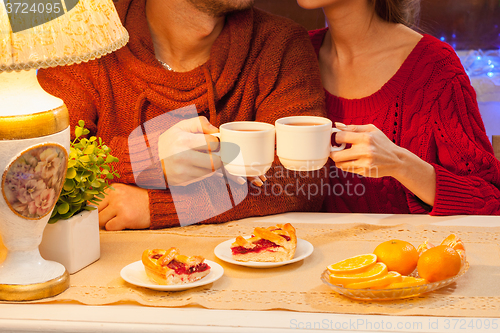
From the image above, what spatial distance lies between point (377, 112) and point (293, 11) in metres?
0.79

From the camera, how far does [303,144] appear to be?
940 mm

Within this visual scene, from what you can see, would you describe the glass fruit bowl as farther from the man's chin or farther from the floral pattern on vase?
the man's chin

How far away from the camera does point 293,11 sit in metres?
2.16

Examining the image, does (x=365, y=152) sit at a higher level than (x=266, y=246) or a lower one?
higher

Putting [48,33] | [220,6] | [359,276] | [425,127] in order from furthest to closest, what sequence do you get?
1. [425,127]
2. [220,6]
3. [359,276]
4. [48,33]

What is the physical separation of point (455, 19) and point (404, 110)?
2.90 ft

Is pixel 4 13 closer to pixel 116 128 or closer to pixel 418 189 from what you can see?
pixel 116 128

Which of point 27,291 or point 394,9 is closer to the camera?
point 27,291

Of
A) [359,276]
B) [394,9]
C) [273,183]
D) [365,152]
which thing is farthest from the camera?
[394,9]

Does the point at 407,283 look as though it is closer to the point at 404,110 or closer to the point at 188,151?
the point at 188,151

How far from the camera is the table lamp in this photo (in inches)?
28.9

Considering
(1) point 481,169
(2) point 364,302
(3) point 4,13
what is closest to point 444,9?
(1) point 481,169

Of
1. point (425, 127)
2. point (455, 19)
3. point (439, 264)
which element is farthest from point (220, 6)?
point (455, 19)

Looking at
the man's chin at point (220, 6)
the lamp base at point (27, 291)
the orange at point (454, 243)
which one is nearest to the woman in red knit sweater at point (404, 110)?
the man's chin at point (220, 6)
